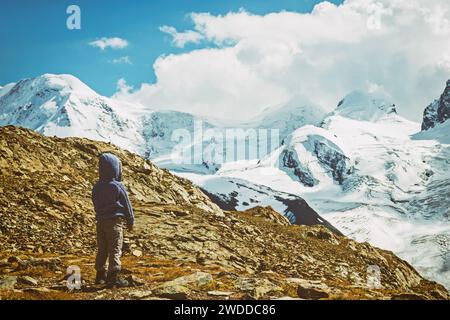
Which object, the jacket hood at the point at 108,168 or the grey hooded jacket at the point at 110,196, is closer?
the grey hooded jacket at the point at 110,196

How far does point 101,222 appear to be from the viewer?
1551cm

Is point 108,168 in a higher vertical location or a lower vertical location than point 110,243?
higher

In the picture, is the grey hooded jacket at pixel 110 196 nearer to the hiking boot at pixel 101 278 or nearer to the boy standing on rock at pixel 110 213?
the boy standing on rock at pixel 110 213

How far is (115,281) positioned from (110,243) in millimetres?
1074

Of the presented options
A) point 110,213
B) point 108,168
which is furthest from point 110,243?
point 108,168

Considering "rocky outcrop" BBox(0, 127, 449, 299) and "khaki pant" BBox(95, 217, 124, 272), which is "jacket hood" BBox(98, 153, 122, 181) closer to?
"khaki pant" BBox(95, 217, 124, 272)

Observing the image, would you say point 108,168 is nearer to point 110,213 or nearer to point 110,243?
point 110,213

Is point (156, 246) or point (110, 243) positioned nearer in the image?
point (110, 243)

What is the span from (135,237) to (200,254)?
3.40 m

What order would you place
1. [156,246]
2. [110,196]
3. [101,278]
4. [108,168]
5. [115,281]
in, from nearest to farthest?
[115,281] → [110,196] → [108,168] → [101,278] → [156,246]

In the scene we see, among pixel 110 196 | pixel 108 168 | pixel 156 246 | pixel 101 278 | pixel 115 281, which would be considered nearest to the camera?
pixel 115 281

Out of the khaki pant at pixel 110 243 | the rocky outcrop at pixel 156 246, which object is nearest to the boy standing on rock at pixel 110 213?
the khaki pant at pixel 110 243

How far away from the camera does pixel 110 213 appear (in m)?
15.4

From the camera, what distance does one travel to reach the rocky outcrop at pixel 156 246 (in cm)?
1547
